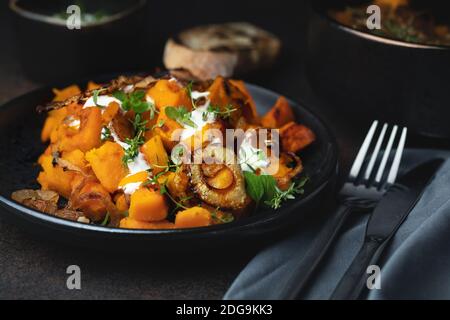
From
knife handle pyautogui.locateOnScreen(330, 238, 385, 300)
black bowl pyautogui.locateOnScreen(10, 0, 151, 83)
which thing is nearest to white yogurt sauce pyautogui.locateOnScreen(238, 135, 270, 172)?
knife handle pyautogui.locateOnScreen(330, 238, 385, 300)

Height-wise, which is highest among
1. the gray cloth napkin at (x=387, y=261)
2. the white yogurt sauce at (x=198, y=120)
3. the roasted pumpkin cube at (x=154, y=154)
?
the white yogurt sauce at (x=198, y=120)

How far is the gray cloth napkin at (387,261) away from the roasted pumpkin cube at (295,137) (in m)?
0.33

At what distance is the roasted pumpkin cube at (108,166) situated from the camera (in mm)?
1871

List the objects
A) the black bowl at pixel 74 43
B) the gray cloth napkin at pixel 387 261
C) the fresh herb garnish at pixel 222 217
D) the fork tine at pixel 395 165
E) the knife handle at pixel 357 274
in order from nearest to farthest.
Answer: the knife handle at pixel 357 274
the gray cloth napkin at pixel 387 261
the fresh herb garnish at pixel 222 217
the fork tine at pixel 395 165
the black bowl at pixel 74 43

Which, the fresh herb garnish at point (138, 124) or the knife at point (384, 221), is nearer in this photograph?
the knife at point (384, 221)

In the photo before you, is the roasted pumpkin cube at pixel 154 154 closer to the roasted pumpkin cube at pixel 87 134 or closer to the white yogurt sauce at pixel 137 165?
the white yogurt sauce at pixel 137 165

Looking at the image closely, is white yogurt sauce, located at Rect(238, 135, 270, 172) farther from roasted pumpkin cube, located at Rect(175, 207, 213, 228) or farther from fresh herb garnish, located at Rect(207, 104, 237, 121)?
roasted pumpkin cube, located at Rect(175, 207, 213, 228)

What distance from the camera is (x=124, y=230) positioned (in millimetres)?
1657

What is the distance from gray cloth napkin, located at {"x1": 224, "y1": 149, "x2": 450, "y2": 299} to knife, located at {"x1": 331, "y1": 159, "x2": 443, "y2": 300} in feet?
0.12

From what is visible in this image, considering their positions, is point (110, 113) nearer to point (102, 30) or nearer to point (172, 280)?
point (172, 280)

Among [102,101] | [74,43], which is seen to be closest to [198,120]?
[102,101]

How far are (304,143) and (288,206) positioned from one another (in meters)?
0.45

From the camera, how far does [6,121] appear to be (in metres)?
2.29

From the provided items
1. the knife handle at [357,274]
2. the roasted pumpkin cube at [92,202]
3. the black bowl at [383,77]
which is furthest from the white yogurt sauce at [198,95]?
the knife handle at [357,274]
